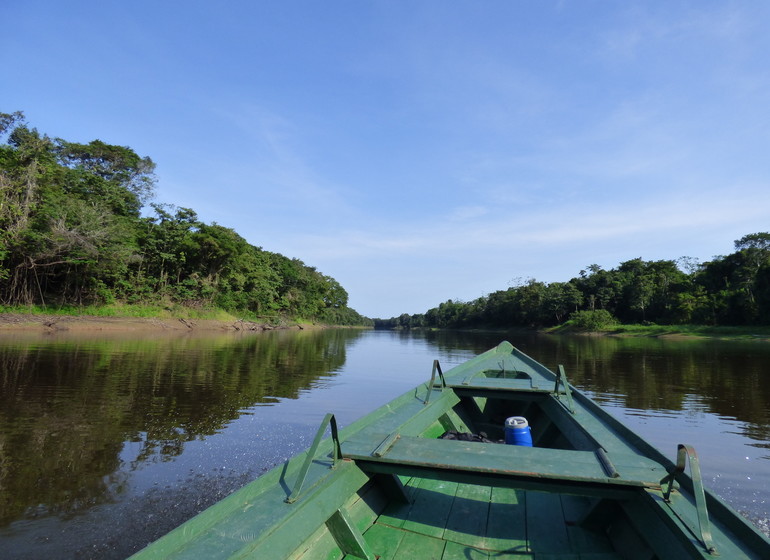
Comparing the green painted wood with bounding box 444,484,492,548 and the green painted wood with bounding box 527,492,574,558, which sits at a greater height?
the green painted wood with bounding box 527,492,574,558

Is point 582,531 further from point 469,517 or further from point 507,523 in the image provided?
point 469,517

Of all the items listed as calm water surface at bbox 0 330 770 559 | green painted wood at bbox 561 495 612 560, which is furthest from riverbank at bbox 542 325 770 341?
green painted wood at bbox 561 495 612 560

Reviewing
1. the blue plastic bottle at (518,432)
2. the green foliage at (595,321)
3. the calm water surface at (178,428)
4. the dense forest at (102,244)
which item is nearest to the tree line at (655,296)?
the green foliage at (595,321)

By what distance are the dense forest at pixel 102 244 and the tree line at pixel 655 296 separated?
4432 cm

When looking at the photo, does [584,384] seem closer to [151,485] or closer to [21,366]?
[151,485]

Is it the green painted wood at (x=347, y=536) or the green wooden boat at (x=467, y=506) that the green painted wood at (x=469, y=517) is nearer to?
the green wooden boat at (x=467, y=506)

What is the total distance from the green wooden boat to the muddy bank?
25.3m

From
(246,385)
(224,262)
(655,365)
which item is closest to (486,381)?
(246,385)

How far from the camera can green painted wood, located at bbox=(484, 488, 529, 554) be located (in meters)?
2.50

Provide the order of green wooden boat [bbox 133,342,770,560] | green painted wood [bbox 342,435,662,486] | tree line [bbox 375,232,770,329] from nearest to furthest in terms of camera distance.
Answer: green wooden boat [bbox 133,342,770,560] < green painted wood [bbox 342,435,662,486] < tree line [bbox 375,232,770,329]

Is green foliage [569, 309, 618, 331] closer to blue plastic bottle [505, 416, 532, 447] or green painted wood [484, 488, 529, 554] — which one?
blue plastic bottle [505, 416, 532, 447]

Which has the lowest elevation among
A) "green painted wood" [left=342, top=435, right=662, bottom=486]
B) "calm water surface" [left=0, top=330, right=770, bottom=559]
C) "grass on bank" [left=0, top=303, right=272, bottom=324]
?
"calm water surface" [left=0, top=330, right=770, bottom=559]

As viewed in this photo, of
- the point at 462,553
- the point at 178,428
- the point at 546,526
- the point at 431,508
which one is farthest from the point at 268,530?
the point at 178,428

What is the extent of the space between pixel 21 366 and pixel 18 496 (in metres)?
9.38
